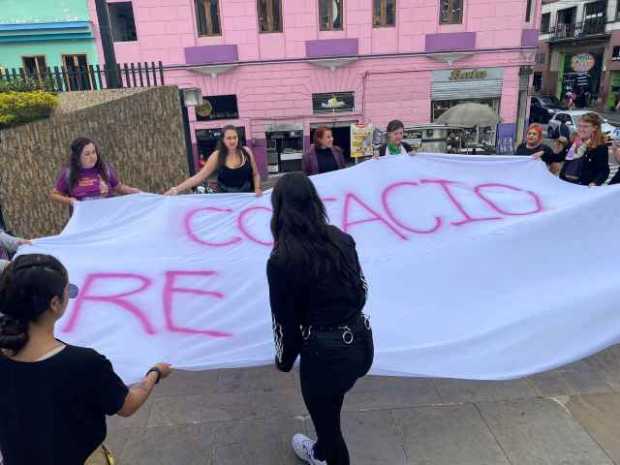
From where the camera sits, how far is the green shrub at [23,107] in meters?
6.53

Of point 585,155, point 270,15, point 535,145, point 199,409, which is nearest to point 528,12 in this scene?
point 270,15

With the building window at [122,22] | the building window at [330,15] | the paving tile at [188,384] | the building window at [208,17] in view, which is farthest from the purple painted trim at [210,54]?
the paving tile at [188,384]

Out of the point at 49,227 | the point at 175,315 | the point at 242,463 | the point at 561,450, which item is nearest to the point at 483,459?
the point at 561,450

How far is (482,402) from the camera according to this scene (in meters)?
3.44

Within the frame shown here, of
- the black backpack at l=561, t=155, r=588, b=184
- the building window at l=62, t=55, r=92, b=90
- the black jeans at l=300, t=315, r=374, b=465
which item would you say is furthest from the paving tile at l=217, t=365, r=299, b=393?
the building window at l=62, t=55, r=92, b=90

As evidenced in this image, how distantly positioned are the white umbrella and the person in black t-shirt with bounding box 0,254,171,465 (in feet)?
57.9

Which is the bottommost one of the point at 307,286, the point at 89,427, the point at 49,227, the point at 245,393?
the point at 245,393

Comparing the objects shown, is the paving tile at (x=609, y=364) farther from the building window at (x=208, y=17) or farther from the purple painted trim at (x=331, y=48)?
the building window at (x=208, y=17)

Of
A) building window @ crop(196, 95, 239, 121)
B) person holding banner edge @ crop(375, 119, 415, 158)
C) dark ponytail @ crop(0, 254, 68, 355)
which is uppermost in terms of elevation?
dark ponytail @ crop(0, 254, 68, 355)

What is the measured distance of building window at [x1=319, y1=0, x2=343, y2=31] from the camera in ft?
60.7

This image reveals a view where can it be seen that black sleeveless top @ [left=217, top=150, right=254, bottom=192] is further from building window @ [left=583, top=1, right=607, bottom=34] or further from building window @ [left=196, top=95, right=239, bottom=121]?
building window @ [left=583, top=1, right=607, bottom=34]

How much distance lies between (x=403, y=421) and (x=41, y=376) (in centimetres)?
230

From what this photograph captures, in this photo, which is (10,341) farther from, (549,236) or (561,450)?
(549,236)

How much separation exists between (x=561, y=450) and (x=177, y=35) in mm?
18473
